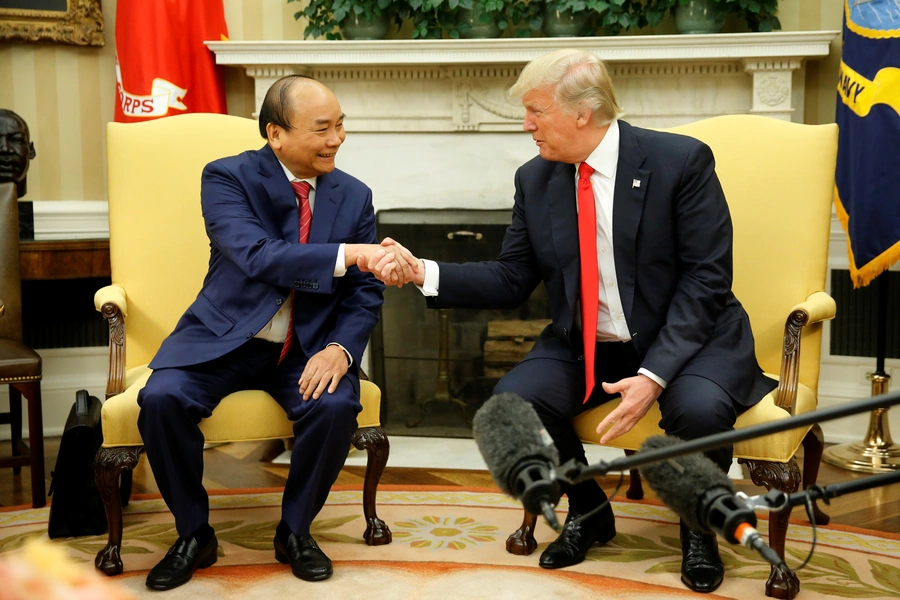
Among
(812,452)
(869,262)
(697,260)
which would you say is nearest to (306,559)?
(697,260)

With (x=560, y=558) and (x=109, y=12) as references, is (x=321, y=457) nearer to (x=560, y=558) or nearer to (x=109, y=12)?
(x=560, y=558)

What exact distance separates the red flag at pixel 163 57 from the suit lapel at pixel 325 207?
1437 mm

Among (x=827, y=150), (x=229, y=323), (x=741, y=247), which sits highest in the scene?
(x=827, y=150)

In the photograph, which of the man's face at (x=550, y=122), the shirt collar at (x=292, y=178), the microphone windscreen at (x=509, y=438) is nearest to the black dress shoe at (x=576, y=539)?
the man's face at (x=550, y=122)

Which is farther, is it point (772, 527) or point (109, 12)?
point (109, 12)

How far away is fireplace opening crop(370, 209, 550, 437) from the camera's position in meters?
3.79

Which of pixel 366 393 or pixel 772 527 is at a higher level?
pixel 366 393

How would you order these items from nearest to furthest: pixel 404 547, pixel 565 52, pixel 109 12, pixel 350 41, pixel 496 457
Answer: pixel 496 457 < pixel 565 52 < pixel 404 547 < pixel 350 41 < pixel 109 12

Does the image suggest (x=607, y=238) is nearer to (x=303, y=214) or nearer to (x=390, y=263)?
(x=390, y=263)

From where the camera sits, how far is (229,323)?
245cm

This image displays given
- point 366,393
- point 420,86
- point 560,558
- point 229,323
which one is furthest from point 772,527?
point 420,86

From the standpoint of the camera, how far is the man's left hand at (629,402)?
86.7 inches

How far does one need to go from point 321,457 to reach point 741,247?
1385mm

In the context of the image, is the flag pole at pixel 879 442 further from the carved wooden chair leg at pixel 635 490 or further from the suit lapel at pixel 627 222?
the suit lapel at pixel 627 222
